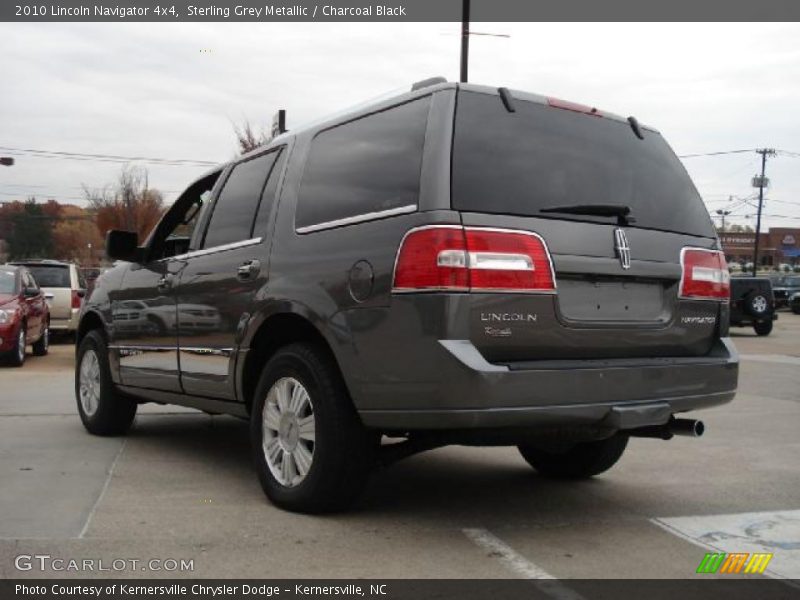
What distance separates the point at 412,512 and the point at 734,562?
5.13 feet

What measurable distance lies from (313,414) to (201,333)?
1351 millimetres

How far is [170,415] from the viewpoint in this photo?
785 centimetres

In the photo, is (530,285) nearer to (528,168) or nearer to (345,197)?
(528,168)

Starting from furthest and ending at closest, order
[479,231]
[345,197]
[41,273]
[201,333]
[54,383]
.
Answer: [41,273] → [54,383] → [201,333] → [345,197] → [479,231]

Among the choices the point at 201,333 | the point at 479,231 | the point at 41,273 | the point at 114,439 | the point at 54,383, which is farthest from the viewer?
the point at 41,273

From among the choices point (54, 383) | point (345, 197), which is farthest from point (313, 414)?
point (54, 383)

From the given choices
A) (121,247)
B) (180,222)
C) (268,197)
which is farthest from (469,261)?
(121,247)

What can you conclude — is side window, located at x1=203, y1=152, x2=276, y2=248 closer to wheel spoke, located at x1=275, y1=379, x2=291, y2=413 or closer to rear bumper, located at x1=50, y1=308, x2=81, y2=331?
wheel spoke, located at x1=275, y1=379, x2=291, y2=413

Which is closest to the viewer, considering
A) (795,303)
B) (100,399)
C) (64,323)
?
(100,399)

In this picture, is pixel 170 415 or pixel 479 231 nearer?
pixel 479 231

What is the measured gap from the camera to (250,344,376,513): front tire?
4039 millimetres

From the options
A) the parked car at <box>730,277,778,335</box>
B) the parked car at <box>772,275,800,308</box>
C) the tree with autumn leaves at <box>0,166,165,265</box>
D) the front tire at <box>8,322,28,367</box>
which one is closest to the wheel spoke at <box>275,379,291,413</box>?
the front tire at <box>8,322,28,367</box>

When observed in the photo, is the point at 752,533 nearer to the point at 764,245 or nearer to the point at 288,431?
the point at 288,431

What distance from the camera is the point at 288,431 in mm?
4379
